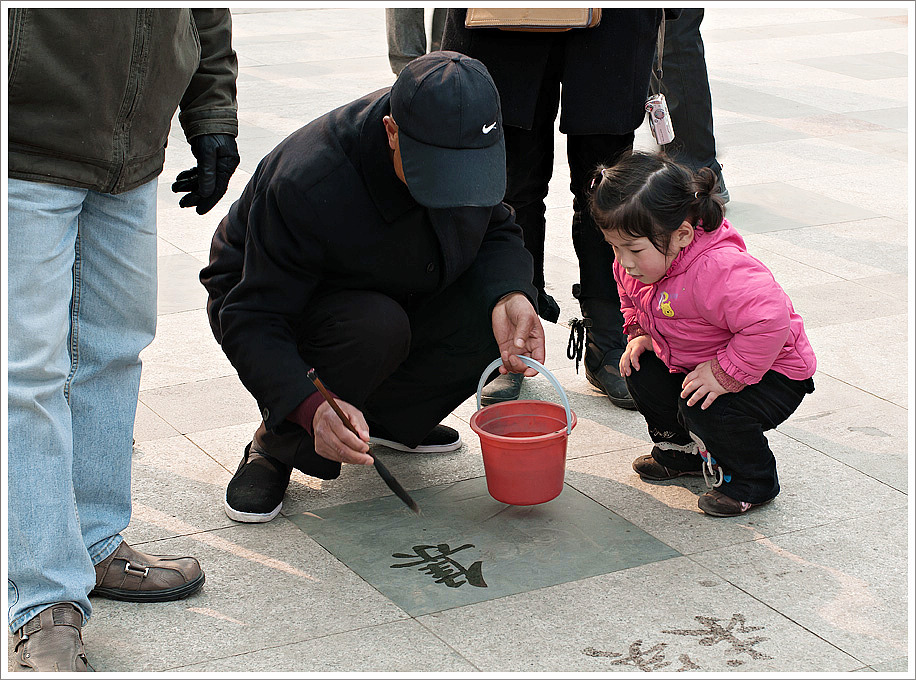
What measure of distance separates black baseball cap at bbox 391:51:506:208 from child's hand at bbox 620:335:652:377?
0.73 meters

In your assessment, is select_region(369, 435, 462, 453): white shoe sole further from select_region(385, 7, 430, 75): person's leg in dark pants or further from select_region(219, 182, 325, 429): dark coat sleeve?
select_region(385, 7, 430, 75): person's leg in dark pants

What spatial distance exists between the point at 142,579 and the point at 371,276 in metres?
0.92

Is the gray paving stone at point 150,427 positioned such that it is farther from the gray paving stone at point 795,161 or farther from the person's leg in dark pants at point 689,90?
the gray paving stone at point 795,161

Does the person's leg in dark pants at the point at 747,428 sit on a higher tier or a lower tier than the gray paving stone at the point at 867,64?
lower

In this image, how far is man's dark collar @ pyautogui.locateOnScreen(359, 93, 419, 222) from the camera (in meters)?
2.72

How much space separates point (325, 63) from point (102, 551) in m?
7.09

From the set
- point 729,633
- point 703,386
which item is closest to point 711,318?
point 703,386

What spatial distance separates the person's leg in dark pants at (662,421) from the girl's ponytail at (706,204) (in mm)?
409

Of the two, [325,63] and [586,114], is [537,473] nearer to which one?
[586,114]

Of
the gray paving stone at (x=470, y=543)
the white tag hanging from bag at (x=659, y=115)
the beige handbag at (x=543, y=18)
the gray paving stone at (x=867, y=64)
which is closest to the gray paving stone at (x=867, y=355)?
the white tag hanging from bag at (x=659, y=115)

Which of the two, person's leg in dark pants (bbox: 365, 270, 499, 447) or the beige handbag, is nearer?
person's leg in dark pants (bbox: 365, 270, 499, 447)

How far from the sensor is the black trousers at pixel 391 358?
285 cm

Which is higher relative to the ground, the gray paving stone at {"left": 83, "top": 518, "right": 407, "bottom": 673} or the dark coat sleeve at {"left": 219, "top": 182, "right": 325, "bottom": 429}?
the dark coat sleeve at {"left": 219, "top": 182, "right": 325, "bottom": 429}

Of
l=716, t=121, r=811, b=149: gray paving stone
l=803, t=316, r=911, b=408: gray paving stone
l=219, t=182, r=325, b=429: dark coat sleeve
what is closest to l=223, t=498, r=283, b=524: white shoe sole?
l=219, t=182, r=325, b=429: dark coat sleeve
